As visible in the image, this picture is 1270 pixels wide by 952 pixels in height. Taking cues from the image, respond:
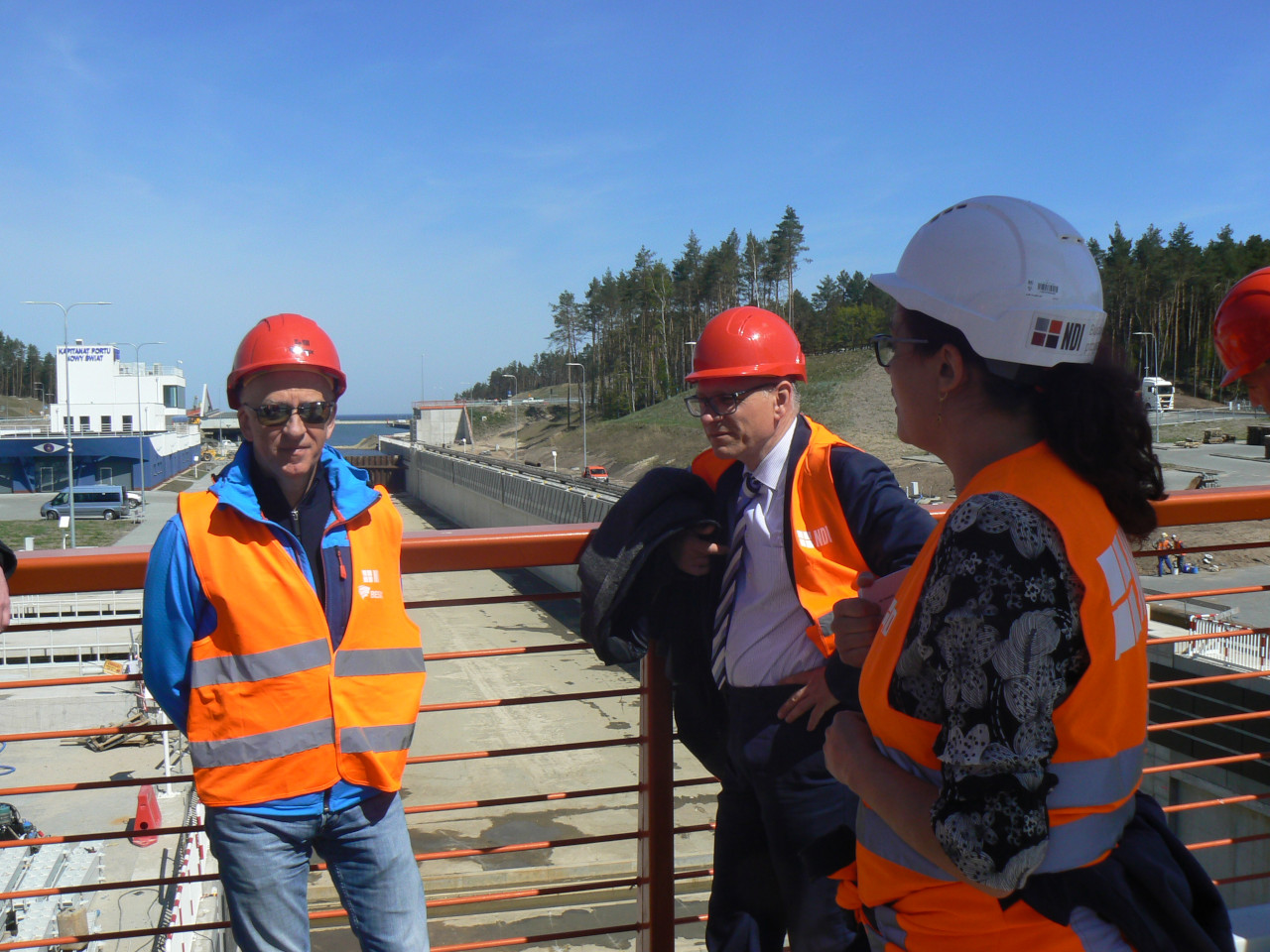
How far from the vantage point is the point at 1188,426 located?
46969 millimetres

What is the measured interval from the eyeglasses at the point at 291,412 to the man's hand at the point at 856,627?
1.41m

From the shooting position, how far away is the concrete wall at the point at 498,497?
36812 millimetres

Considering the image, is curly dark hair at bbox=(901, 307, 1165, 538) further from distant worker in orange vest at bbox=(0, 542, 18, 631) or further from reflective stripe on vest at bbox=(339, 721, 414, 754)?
distant worker in orange vest at bbox=(0, 542, 18, 631)

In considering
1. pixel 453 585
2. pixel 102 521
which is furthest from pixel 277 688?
pixel 102 521

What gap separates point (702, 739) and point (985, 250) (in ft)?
5.18

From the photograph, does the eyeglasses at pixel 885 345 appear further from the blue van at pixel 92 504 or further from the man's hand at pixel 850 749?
the blue van at pixel 92 504

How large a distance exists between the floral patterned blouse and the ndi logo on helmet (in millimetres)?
266

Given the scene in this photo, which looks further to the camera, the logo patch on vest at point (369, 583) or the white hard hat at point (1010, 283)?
the logo patch on vest at point (369, 583)

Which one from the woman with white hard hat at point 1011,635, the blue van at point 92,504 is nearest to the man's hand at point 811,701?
the woman with white hard hat at point 1011,635

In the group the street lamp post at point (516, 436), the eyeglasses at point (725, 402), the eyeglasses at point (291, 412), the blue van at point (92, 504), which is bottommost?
the blue van at point (92, 504)

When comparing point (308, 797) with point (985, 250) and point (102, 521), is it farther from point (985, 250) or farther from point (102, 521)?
point (102, 521)

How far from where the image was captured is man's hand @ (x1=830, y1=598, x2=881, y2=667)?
1.68 m

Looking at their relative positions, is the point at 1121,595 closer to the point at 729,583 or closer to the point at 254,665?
the point at 729,583

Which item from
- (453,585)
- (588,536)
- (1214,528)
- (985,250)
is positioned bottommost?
(453,585)
